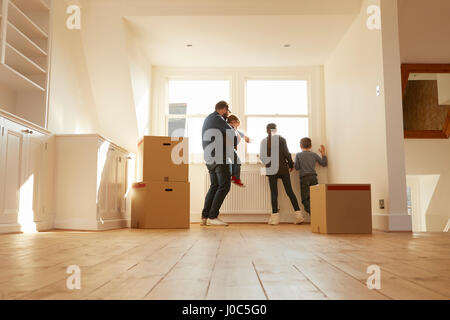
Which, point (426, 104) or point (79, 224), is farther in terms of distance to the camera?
point (426, 104)

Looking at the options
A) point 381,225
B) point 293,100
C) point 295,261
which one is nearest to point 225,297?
point 295,261

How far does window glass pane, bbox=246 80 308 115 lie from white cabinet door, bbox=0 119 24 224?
3.54 metres

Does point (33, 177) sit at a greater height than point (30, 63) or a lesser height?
lesser

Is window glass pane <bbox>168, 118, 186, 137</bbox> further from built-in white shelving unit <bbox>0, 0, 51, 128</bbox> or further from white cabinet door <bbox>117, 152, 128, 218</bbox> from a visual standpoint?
built-in white shelving unit <bbox>0, 0, 51, 128</bbox>

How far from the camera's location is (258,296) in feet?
3.24

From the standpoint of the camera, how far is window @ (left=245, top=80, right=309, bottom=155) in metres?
6.30

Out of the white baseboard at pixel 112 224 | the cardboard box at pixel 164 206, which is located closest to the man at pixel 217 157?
the cardboard box at pixel 164 206

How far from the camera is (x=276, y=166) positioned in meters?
5.69

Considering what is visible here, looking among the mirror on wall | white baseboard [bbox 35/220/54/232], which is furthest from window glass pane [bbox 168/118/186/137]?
the mirror on wall

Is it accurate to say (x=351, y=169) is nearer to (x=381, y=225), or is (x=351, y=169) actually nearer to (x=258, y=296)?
(x=381, y=225)

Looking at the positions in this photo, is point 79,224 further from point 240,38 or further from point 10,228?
point 240,38

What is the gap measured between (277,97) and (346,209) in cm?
311

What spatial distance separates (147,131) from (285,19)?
2406 millimetres

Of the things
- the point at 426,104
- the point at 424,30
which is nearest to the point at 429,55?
the point at 424,30
